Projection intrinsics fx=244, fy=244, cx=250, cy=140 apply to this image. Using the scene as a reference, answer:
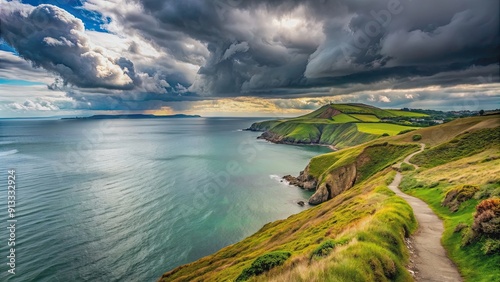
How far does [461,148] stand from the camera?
7069 cm

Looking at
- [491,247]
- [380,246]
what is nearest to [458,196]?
[491,247]

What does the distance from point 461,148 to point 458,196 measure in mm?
56377

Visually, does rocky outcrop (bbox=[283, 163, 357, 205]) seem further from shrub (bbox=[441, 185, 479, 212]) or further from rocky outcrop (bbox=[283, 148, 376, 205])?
shrub (bbox=[441, 185, 479, 212])

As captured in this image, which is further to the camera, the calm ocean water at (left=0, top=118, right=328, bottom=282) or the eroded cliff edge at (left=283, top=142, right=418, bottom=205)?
the eroded cliff edge at (left=283, top=142, right=418, bottom=205)

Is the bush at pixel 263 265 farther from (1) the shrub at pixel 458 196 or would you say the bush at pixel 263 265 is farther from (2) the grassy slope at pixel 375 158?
(2) the grassy slope at pixel 375 158

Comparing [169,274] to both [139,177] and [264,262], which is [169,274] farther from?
[139,177]

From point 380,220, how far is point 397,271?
7.69m

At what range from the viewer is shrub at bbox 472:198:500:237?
50.9 feet

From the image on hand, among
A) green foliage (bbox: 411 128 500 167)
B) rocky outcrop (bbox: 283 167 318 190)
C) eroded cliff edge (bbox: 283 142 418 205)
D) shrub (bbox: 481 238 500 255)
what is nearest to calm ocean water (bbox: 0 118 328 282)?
rocky outcrop (bbox: 283 167 318 190)

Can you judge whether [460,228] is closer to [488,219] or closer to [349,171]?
[488,219]

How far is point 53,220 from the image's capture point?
202 feet

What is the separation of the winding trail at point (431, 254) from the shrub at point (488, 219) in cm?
298

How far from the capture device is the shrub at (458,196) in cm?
2703

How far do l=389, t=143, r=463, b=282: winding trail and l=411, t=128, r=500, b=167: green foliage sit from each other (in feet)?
171
